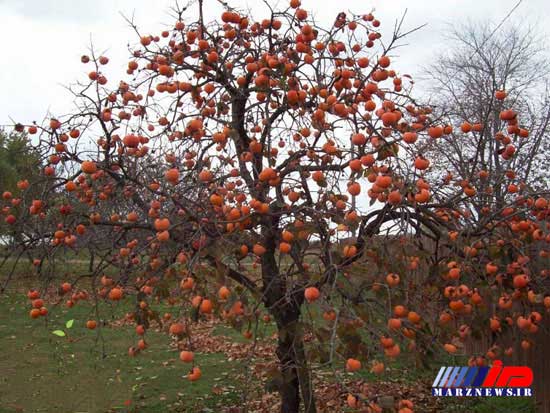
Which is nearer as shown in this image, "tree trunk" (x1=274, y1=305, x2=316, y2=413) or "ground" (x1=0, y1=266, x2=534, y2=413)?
"tree trunk" (x1=274, y1=305, x2=316, y2=413)

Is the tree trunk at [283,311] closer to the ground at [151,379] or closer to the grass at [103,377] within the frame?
the ground at [151,379]

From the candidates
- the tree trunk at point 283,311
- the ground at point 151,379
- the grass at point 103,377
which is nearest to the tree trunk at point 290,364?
the tree trunk at point 283,311

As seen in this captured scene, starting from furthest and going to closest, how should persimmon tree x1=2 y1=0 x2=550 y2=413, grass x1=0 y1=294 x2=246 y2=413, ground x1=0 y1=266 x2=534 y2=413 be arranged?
grass x1=0 y1=294 x2=246 y2=413 → ground x1=0 y1=266 x2=534 y2=413 → persimmon tree x1=2 y1=0 x2=550 y2=413

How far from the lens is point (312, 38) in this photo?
11.0 ft

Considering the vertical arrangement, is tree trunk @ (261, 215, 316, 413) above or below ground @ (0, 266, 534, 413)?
above

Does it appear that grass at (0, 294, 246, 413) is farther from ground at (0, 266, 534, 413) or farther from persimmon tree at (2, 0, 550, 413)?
persimmon tree at (2, 0, 550, 413)

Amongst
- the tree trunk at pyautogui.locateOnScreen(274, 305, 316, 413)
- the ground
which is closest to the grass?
the ground

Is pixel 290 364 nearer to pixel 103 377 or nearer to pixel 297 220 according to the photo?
pixel 297 220

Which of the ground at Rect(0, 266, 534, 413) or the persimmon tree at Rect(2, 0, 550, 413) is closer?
the persimmon tree at Rect(2, 0, 550, 413)

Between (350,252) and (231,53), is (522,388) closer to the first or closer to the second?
(350,252)

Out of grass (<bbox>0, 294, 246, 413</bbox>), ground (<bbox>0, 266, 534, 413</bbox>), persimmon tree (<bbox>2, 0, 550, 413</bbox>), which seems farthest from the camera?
grass (<bbox>0, 294, 246, 413</bbox>)

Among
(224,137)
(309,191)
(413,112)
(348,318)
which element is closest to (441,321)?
(348,318)

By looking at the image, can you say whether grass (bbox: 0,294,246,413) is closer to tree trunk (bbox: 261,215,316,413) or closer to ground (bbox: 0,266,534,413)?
ground (bbox: 0,266,534,413)

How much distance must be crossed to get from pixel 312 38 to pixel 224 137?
900 mm
